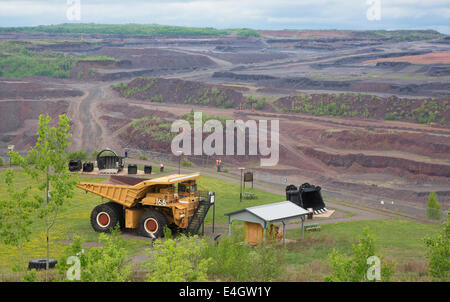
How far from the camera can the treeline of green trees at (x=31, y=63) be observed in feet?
428

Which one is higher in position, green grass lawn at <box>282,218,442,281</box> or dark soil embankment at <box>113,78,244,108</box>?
dark soil embankment at <box>113,78,244,108</box>

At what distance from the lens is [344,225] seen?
36.4 m

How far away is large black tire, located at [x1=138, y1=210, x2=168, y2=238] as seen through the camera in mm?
31344

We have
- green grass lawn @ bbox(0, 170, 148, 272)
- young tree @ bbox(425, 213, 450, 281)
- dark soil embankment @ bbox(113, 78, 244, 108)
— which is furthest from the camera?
dark soil embankment @ bbox(113, 78, 244, 108)

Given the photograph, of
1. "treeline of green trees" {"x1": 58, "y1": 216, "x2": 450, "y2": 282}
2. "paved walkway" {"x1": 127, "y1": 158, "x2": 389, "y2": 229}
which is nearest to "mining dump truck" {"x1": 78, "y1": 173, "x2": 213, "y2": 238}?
"paved walkway" {"x1": 127, "y1": 158, "x2": 389, "y2": 229}

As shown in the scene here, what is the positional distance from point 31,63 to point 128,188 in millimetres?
114640

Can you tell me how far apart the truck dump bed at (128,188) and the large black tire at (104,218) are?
2.46ft

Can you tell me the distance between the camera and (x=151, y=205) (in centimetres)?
3194

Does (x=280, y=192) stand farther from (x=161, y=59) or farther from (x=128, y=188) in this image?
(x=161, y=59)

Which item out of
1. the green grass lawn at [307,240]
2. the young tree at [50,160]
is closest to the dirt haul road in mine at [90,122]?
the green grass lawn at [307,240]

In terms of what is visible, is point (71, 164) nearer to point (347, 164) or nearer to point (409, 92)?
point (347, 164)

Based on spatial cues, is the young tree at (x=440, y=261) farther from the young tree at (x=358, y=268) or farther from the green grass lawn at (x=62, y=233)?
the green grass lawn at (x=62, y=233)

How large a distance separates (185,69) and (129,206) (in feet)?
385

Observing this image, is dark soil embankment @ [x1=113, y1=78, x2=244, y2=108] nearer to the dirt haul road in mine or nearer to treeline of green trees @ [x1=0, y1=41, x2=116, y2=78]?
the dirt haul road in mine
